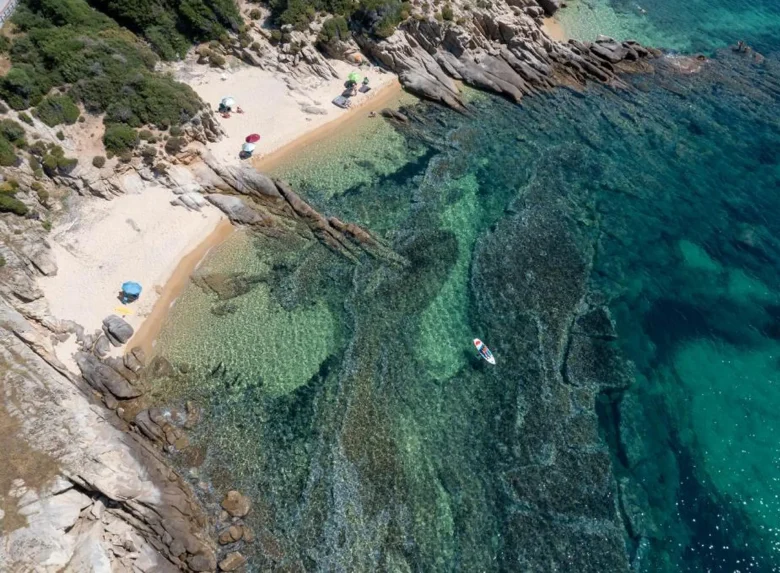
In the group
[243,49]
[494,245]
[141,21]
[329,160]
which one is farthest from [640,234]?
[141,21]

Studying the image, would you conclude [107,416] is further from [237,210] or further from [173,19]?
[173,19]

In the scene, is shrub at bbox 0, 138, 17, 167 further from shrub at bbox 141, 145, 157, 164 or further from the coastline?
the coastline

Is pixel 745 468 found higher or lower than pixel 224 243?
higher

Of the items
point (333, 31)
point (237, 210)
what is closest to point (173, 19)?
point (333, 31)

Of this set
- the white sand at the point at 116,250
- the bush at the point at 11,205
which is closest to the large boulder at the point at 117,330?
the white sand at the point at 116,250

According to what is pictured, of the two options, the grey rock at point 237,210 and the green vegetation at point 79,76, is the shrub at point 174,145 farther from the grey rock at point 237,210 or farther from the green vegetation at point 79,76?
the grey rock at point 237,210

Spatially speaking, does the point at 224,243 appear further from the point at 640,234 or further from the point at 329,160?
the point at 640,234

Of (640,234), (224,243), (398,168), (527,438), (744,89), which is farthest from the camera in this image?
(744,89)
